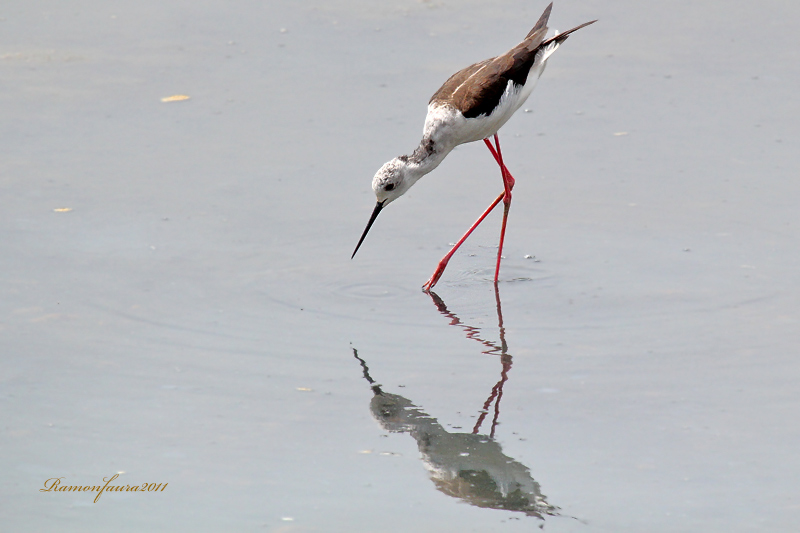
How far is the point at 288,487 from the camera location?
4215 millimetres

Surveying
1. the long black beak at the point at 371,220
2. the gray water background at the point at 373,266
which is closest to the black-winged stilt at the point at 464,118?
the long black beak at the point at 371,220

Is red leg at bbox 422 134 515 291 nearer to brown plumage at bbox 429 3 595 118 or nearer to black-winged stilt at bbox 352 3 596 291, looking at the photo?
black-winged stilt at bbox 352 3 596 291

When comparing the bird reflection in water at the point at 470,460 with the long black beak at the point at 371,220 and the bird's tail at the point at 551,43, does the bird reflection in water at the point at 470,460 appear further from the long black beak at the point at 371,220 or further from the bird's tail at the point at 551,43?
the bird's tail at the point at 551,43

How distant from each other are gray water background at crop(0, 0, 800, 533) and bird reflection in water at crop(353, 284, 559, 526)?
6cm

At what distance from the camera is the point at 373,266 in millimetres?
6188

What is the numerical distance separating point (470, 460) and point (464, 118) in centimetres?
247

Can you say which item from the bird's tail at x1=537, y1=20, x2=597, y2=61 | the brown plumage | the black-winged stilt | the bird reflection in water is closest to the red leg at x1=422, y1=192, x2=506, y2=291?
the black-winged stilt

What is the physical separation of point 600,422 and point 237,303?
6.63ft

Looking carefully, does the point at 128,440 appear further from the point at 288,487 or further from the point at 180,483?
the point at 288,487

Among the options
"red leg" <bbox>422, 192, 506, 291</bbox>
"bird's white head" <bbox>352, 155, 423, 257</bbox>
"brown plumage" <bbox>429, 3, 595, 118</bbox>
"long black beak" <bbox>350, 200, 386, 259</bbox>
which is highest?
"brown plumage" <bbox>429, 3, 595, 118</bbox>

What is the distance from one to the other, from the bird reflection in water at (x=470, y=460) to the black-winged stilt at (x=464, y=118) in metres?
1.30

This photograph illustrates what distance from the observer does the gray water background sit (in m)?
4.28

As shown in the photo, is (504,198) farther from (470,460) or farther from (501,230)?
(470,460)

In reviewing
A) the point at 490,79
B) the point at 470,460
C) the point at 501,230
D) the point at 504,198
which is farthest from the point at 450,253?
the point at 470,460
